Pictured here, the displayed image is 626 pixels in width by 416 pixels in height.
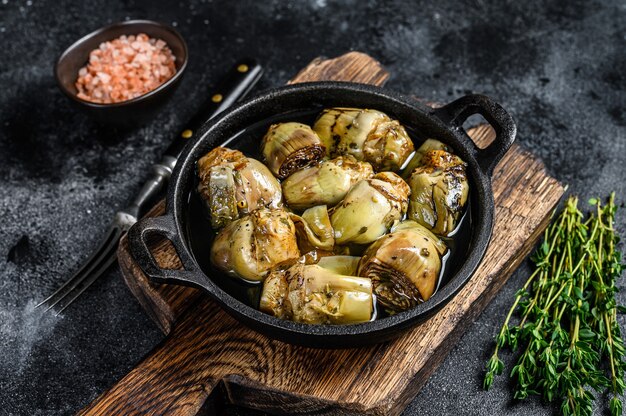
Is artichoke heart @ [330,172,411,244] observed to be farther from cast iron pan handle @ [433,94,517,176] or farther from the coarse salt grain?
the coarse salt grain

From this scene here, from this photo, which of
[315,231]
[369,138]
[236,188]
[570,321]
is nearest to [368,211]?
[315,231]

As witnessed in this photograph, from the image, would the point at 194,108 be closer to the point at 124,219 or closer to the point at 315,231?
the point at 124,219

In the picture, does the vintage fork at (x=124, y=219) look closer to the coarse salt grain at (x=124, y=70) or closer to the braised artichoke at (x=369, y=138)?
the coarse salt grain at (x=124, y=70)

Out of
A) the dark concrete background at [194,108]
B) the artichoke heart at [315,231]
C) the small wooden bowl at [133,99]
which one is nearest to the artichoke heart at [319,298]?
the artichoke heart at [315,231]

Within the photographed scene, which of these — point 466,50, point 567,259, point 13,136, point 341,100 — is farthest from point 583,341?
point 13,136

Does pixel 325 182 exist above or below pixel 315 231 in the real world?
above

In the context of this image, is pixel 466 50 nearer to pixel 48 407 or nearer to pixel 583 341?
pixel 583 341

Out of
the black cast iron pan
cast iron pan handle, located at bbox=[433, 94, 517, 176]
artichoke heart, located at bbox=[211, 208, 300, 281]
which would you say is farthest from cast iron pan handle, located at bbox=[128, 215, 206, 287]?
cast iron pan handle, located at bbox=[433, 94, 517, 176]
